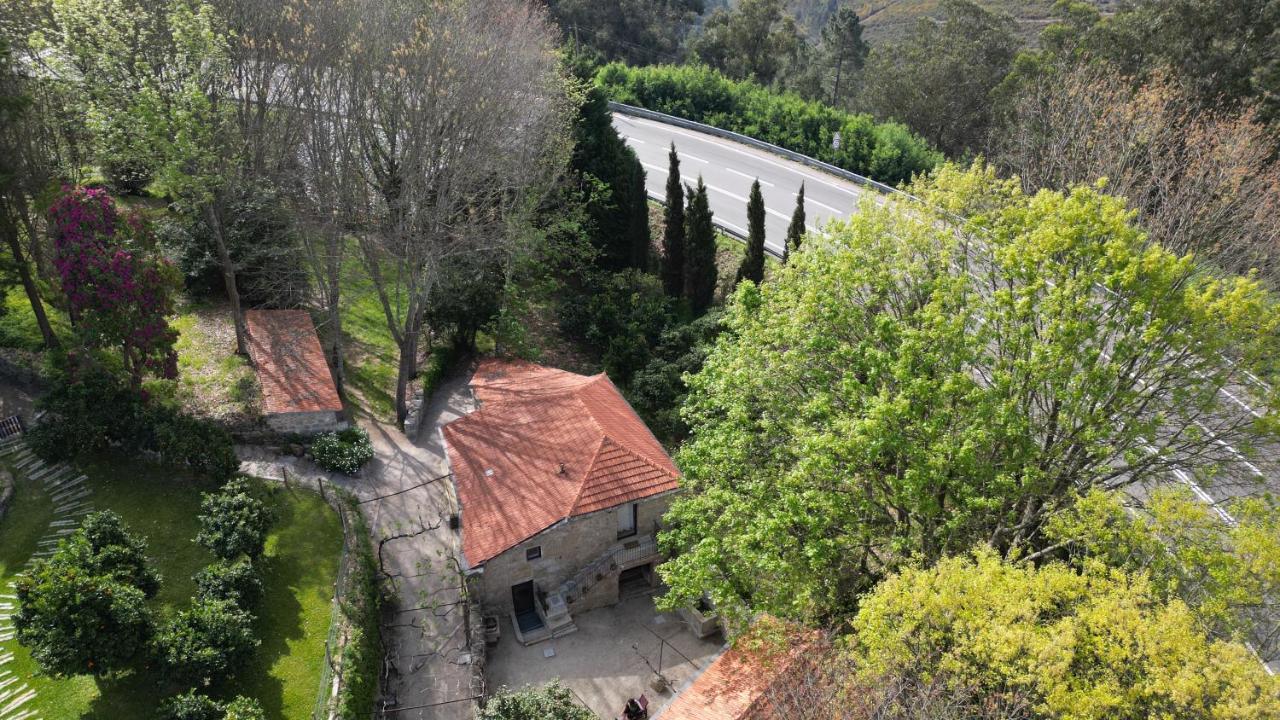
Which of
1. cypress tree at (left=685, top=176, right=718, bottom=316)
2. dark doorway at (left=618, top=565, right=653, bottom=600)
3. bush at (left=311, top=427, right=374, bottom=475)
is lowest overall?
dark doorway at (left=618, top=565, right=653, bottom=600)

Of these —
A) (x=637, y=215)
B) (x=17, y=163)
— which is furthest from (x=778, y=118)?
(x=17, y=163)

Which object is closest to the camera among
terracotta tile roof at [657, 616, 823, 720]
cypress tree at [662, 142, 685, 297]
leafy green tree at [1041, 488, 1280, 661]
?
leafy green tree at [1041, 488, 1280, 661]

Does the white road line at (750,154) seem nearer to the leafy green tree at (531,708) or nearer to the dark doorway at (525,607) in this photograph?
the dark doorway at (525,607)

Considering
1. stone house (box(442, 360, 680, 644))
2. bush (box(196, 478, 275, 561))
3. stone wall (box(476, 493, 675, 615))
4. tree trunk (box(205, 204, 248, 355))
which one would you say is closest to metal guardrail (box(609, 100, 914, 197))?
stone house (box(442, 360, 680, 644))

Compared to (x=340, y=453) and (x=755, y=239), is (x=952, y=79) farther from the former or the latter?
(x=340, y=453)

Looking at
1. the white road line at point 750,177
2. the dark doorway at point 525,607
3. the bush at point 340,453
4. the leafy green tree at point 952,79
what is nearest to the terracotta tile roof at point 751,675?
the dark doorway at point 525,607

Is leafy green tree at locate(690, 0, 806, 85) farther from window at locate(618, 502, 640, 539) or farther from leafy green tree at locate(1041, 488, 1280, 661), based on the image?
leafy green tree at locate(1041, 488, 1280, 661)

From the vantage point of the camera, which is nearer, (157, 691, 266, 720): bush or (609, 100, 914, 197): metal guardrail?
(157, 691, 266, 720): bush
